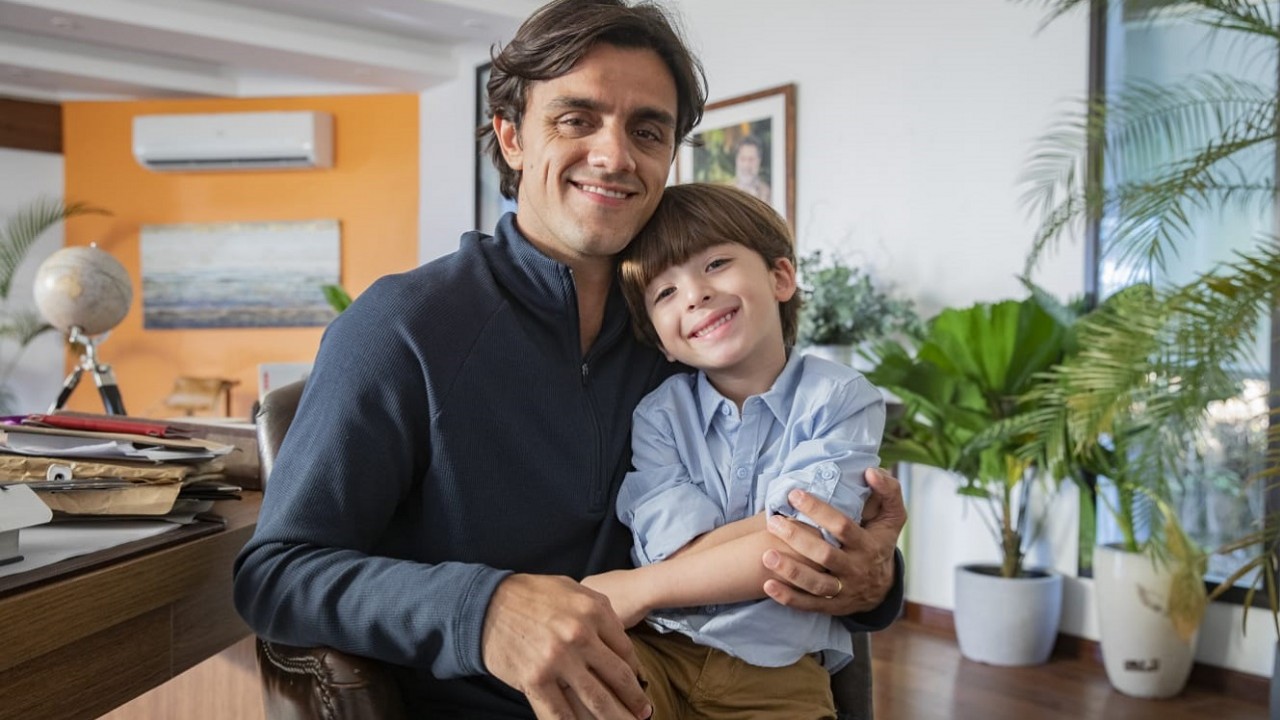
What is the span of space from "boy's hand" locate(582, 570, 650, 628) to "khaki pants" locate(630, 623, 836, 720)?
Result: 7 centimetres

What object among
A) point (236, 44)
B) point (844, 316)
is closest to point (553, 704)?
point (844, 316)

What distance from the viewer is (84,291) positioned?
9.88ft

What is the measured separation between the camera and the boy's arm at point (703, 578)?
1252 mm

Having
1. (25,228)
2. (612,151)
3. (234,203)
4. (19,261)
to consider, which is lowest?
(612,151)

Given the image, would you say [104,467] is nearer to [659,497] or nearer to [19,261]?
[659,497]

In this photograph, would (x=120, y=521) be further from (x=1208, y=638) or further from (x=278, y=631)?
(x=1208, y=638)

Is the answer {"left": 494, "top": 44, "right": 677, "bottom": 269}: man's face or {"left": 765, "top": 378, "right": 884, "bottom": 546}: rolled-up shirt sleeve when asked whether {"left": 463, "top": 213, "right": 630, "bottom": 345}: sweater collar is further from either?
{"left": 765, "top": 378, "right": 884, "bottom": 546}: rolled-up shirt sleeve

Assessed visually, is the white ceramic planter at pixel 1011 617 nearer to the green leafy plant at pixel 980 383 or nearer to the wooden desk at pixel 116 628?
the green leafy plant at pixel 980 383

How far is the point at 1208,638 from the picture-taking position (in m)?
3.67

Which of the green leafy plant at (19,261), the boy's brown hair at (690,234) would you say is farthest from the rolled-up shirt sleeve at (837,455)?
the green leafy plant at (19,261)

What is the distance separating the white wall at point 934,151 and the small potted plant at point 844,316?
24 cm

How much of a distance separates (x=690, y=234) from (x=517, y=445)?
0.40m

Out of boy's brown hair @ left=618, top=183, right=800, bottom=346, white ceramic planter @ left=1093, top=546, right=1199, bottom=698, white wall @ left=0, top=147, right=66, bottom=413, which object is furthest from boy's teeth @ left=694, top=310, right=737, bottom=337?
white wall @ left=0, top=147, right=66, bottom=413

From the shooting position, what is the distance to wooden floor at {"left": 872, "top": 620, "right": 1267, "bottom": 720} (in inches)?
133
